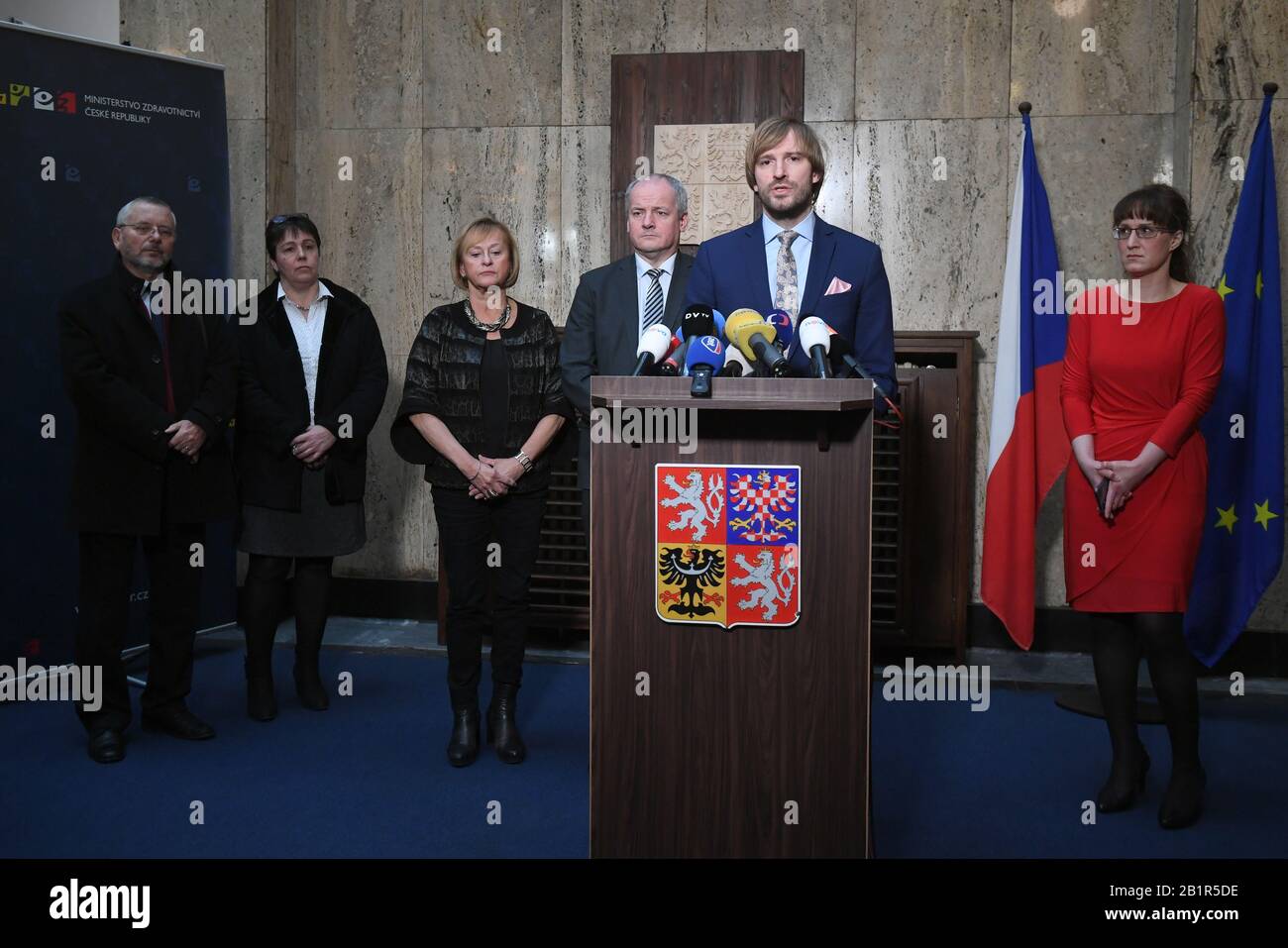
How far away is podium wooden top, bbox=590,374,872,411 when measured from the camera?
1.89 metres

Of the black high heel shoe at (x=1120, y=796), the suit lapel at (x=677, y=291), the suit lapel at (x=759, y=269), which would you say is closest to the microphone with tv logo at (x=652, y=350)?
the suit lapel at (x=759, y=269)

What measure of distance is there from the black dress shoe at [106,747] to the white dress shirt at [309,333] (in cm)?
120

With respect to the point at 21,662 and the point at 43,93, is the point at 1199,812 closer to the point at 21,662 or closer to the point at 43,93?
the point at 21,662

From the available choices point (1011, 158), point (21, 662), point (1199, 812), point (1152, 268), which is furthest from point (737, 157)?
point (21, 662)

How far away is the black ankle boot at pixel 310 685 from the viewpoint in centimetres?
407

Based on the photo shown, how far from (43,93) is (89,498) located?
5.59ft

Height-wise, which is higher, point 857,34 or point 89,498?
point 857,34

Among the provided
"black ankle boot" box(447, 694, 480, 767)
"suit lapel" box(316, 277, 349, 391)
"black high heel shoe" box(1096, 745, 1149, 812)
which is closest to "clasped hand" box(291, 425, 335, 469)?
"suit lapel" box(316, 277, 349, 391)

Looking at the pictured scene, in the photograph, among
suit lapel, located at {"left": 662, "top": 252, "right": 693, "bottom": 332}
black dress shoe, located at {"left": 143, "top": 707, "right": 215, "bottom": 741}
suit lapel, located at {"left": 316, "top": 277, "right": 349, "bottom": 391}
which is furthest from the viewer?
suit lapel, located at {"left": 316, "top": 277, "right": 349, "bottom": 391}

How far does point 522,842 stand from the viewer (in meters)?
2.88

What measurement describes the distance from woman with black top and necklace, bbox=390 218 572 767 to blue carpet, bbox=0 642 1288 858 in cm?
31

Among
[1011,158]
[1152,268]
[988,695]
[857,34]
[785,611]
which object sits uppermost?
[857,34]

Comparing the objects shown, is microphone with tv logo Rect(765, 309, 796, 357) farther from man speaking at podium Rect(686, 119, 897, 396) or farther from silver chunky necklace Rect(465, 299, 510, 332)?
silver chunky necklace Rect(465, 299, 510, 332)
